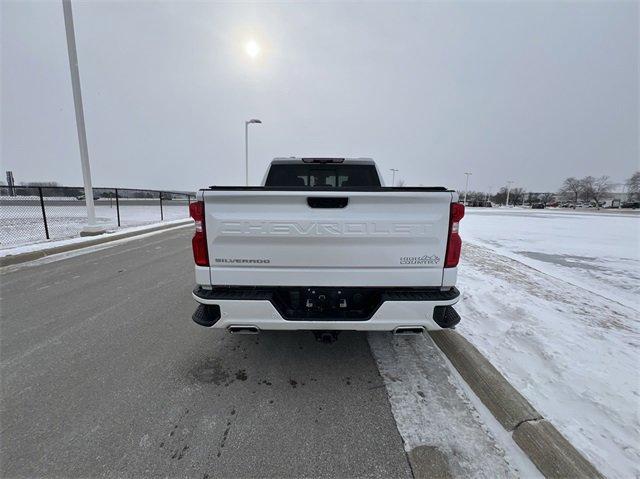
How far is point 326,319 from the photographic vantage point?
2514mm

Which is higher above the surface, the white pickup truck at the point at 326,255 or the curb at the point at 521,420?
the white pickup truck at the point at 326,255

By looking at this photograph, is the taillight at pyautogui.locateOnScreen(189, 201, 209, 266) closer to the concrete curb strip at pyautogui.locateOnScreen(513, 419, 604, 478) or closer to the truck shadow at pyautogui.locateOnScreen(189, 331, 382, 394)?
the truck shadow at pyautogui.locateOnScreen(189, 331, 382, 394)

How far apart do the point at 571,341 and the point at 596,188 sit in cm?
11738

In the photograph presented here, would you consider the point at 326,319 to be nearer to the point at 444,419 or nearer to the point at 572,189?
the point at 444,419

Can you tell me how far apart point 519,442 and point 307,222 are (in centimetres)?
216

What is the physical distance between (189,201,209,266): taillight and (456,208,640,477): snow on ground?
2.85m

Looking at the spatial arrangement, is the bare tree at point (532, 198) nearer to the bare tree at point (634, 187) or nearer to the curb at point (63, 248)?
the bare tree at point (634, 187)

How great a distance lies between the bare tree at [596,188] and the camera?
86188 mm

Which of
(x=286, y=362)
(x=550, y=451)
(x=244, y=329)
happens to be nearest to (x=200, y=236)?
(x=244, y=329)

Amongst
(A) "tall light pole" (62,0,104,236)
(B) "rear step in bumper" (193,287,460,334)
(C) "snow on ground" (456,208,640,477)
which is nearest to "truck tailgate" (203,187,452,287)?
(B) "rear step in bumper" (193,287,460,334)

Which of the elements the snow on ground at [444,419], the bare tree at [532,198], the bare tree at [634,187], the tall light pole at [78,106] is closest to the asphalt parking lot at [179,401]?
the snow on ground at [444,419]

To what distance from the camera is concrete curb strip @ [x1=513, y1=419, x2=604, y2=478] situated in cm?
174

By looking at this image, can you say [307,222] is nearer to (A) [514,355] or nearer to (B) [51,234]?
(A) [514,355]

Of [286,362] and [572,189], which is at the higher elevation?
[572,189]
